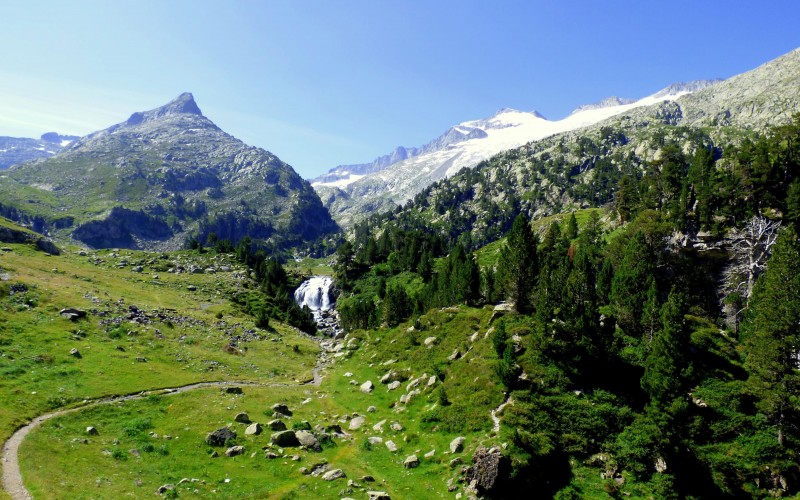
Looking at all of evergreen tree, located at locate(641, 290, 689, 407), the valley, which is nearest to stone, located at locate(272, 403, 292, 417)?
the valley

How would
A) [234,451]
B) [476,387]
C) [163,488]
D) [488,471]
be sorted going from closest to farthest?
[163,488]
[488,471]
[234,451]
[476,387]

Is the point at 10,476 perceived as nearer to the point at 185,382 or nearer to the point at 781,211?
the point at 185,382

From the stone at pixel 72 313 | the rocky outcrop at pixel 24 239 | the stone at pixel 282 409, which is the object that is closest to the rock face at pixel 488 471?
the stone at pixel 282 409

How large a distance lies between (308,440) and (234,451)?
6841 mm

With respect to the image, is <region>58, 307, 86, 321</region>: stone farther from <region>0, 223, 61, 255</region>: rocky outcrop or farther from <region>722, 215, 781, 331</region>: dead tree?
<region>722, 215, 781, 331</region>: dead tree

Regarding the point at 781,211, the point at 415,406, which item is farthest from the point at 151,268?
the point at 781,211

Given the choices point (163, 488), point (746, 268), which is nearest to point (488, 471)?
point (163, 488)

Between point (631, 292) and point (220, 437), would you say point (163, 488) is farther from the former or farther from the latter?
point (631, 292)

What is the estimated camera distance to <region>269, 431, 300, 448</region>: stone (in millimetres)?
37469

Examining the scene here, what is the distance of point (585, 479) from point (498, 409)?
9299 mm

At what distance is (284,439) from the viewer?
124 ft

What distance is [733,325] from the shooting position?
59969 millimetres

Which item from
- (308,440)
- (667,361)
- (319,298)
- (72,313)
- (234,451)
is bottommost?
(319,298)

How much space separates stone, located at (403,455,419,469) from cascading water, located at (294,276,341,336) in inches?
4657
